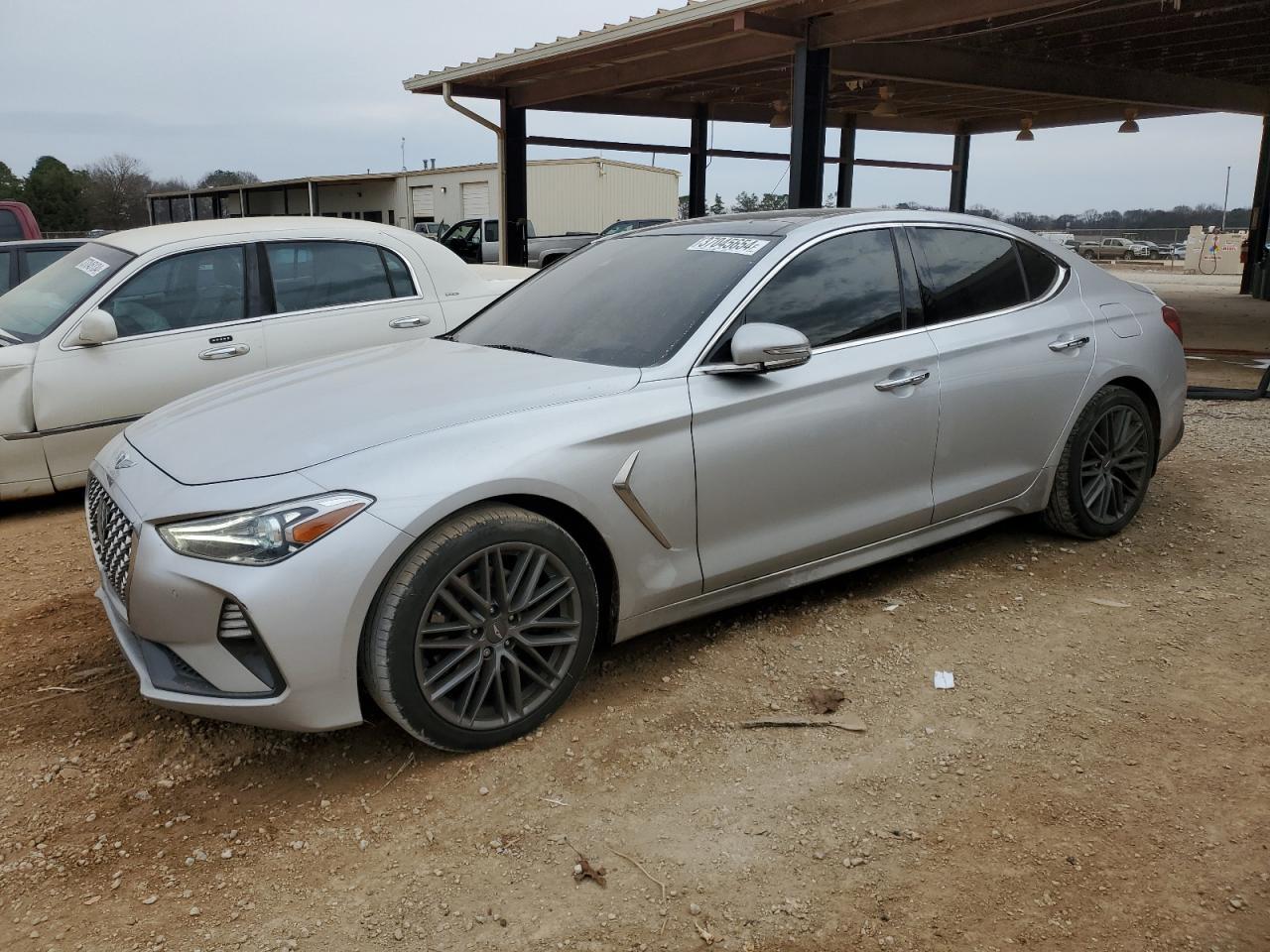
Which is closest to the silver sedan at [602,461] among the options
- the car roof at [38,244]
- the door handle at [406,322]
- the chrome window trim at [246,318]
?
the door handle at [406,322]

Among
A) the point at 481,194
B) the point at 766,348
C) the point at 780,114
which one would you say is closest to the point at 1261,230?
the point at 780,114

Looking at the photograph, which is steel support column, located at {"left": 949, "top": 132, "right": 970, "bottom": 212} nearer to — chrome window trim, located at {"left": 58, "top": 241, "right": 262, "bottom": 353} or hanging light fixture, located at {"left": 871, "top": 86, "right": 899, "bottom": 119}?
hanging light fixture, located at {"left": 871, "top": 86, "right": 899, "bottom": 119}

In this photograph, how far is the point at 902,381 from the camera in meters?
3.90

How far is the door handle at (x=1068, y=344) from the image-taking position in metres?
4.48

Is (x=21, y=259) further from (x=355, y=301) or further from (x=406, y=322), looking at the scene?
(x=406, y=322)

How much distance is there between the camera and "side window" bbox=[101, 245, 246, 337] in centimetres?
591

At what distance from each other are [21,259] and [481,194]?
3224 cm

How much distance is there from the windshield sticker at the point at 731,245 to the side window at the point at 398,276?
10.5ft

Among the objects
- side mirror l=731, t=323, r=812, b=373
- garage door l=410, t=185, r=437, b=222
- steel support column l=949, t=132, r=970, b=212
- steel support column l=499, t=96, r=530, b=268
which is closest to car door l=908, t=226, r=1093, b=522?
side mirror l=731, t=323, r=812, b=373

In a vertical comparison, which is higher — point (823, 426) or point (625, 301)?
point (625, 301)

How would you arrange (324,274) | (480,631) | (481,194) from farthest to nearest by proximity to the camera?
(481,194) → (324,274) → (480,631)

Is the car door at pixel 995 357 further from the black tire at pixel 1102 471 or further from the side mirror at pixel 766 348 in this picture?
the side mirror at pixel 766 348

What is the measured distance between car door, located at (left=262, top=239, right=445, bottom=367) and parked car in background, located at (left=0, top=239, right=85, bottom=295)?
2.45 m

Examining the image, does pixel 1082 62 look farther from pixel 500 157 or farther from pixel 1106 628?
pixel 1106 628
